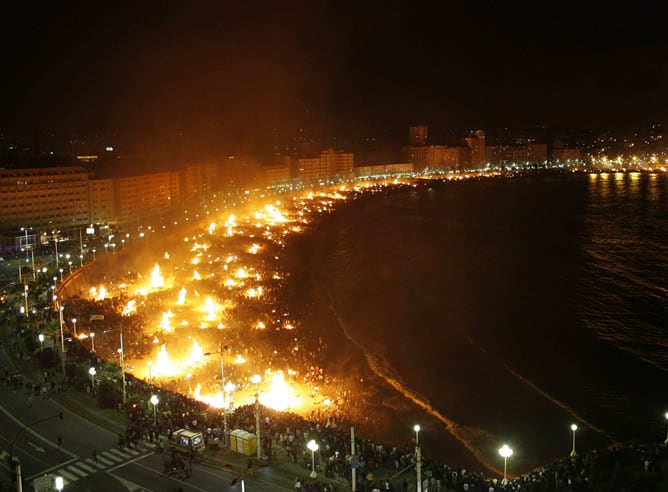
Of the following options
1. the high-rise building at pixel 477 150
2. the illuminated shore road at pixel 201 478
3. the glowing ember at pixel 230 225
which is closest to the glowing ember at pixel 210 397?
the illuminated shore road at pixel 201 478

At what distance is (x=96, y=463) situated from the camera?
44.8 ft

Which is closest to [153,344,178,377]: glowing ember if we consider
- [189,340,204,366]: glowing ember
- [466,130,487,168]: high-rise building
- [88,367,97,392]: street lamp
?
[189,340,204,366]: glowing ember

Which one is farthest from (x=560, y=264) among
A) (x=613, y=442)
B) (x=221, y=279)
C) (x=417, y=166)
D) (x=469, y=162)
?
(x=469, y=162)

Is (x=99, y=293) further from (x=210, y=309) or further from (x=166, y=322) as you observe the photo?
(x=166, y=322)

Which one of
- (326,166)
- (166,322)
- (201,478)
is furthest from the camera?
(326,166)

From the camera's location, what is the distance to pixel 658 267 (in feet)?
144

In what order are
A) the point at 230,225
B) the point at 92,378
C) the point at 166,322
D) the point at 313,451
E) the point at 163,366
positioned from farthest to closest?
the point at 230,225, the point at 166,322, the point at 163,366, the point at 92,378, the point at 313,451

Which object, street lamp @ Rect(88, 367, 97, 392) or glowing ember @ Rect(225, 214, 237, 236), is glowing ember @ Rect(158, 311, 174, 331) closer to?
street lamp @ Rect(88, 367, 97, 392)

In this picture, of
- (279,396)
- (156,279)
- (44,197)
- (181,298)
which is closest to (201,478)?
(279,396)

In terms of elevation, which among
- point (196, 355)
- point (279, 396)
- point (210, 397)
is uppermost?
point (196, 355)

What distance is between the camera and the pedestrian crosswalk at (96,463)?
13.3m

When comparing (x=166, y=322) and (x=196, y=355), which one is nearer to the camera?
(x=196, y=355)

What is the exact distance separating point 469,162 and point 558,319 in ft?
509

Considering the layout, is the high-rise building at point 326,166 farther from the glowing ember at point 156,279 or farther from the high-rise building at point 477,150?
the glowing ember at point 156,279
